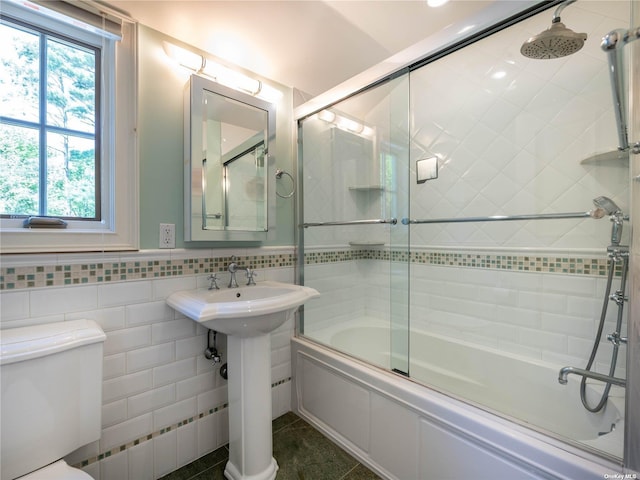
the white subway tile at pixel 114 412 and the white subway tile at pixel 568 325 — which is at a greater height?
the white subway tile at pixel 568 325

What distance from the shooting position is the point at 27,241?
3.51ft

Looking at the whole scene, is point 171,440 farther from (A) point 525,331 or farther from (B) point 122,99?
(A) point 525,331

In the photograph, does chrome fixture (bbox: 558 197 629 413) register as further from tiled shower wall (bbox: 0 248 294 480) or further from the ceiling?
tiled shower wall (bbox: 0 248 294 480)

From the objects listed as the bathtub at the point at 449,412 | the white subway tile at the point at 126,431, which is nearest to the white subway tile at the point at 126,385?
the white subway tile at the point at 126,431

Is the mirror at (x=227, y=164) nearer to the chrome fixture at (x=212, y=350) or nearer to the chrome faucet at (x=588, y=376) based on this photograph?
the chrome fixture at (x=212, y=350)

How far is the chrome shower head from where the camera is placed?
4.40 feet

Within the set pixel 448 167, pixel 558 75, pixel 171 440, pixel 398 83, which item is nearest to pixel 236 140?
pixel 398 83

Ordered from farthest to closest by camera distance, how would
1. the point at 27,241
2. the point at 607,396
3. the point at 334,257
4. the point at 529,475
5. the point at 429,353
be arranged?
the point at 334,257 → the point at 429,353 → the point at 607,396 → the point at 27,241 → the point at 529,475

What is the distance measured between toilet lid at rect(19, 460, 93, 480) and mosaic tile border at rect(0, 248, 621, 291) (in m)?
0.61

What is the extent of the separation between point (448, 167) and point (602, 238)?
925mm

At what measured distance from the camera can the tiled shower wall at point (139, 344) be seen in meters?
1.10

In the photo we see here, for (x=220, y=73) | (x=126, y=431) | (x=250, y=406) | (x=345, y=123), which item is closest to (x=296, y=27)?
(x=220, y=73)

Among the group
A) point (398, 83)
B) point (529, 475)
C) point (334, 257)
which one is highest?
point (398, 83)

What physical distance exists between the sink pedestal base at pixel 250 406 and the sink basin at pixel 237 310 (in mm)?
112
